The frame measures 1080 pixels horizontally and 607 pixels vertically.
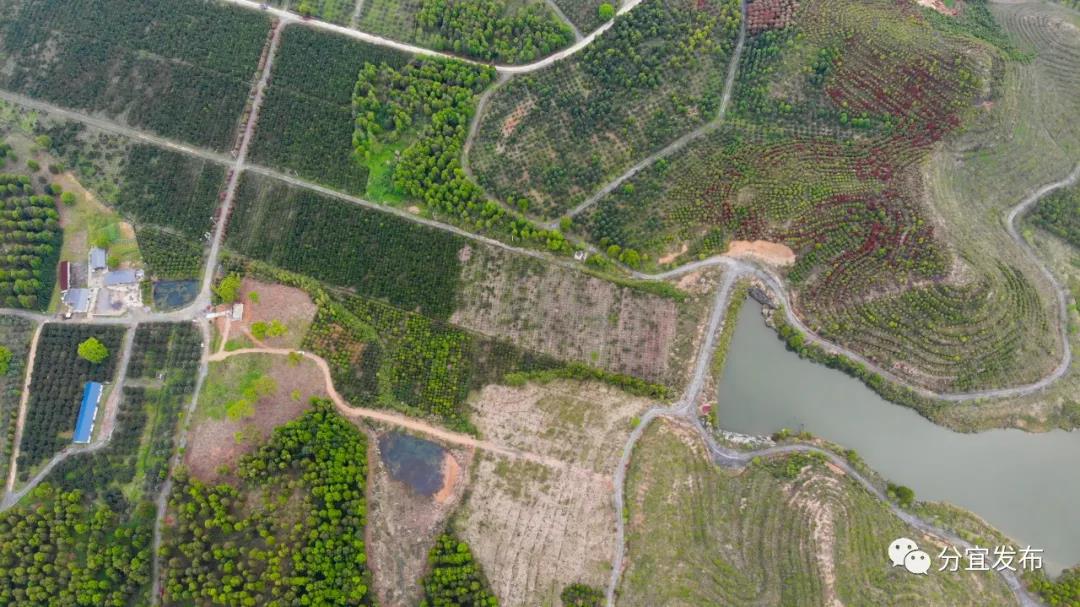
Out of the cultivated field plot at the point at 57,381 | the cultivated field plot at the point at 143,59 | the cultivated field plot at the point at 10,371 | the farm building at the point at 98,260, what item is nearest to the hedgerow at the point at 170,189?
the cultivated field plot at the point at 143,59

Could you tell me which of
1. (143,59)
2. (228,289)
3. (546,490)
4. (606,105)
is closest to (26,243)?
(228,289)

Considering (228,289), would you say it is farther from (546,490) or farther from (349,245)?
(546,490)

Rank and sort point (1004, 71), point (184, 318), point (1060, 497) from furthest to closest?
point (1004, 71) < point (184, 318) < point (1060, 497)

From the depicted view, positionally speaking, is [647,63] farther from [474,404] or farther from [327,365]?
[327,365]

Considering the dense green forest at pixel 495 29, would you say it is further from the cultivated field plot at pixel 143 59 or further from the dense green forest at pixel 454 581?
the dense green forest at pixel 454 581

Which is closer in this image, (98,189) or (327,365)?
(327,365)

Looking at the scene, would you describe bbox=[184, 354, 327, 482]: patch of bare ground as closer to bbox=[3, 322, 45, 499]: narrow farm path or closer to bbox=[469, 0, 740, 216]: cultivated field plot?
bbox=[3, 322, 45, 499]: narrow farm path

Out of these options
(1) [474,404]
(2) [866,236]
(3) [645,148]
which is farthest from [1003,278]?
(1) [474,404]
